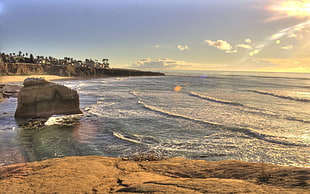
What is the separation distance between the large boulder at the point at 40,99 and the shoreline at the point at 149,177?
304 inches

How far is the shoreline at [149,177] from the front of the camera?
351 cm

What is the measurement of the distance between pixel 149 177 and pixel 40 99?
34.5 ft

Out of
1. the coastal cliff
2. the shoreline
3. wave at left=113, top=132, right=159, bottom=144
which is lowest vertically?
wave at left=113, top=132, right=159, bottom=144

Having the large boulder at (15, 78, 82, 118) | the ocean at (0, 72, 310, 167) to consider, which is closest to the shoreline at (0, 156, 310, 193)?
the ocean at (0, 72, 310, 167)

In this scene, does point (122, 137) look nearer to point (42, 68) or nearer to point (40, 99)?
point (40, 99)

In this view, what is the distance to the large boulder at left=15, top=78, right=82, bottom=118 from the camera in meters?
12.0

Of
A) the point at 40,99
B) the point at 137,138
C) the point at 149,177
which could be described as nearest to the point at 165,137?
the point at 137,138

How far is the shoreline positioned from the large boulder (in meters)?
7.72

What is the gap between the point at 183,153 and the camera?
7188mm

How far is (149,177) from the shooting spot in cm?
441

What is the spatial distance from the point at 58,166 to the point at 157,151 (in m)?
3.40

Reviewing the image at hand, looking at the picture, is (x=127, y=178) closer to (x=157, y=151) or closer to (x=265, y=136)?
(x=157, y=151)

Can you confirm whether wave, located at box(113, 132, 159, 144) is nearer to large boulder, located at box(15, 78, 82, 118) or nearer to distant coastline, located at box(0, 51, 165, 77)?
large boulder, located at box(15, 78, 82, 118)

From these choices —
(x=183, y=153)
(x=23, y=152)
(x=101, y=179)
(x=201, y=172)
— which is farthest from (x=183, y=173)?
(x=23, y=152)
